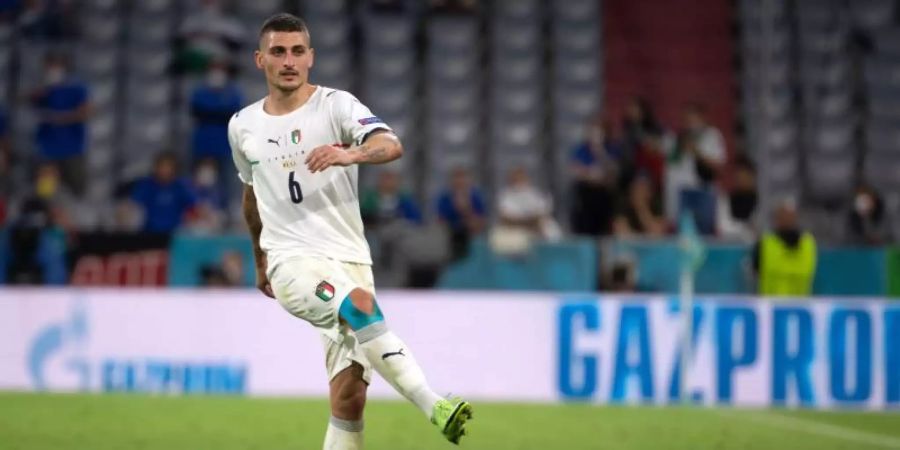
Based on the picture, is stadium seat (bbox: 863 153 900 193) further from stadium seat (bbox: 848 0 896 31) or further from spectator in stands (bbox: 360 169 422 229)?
spectator in stands (bbox: 360 169 422 229)

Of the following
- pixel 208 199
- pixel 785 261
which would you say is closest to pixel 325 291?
pixel 785 261

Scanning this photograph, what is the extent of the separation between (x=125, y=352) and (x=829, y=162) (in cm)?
923

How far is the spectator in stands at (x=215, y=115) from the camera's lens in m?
16.7

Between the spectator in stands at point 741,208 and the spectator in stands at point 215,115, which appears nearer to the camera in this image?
the spectator in stands at point 741,208

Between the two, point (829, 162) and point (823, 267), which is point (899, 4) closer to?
point (829, 162)

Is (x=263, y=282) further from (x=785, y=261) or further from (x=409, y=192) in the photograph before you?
(x=409, y=192)

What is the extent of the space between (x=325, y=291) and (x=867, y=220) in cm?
1095

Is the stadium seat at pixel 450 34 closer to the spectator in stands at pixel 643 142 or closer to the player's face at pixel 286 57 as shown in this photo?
the spectator in stands at pixel 643 142

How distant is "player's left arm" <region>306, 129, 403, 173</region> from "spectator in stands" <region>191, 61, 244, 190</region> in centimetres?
1056

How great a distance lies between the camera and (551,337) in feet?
46.8

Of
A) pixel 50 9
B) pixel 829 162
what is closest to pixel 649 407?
pixel 829 162

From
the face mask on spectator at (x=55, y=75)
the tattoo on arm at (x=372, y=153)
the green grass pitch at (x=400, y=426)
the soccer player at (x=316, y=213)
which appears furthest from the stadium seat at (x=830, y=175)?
the tattoo on arm at (x=372, y=153)

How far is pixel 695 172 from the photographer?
16.1 meters

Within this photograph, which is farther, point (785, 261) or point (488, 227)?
point (488, 227)
